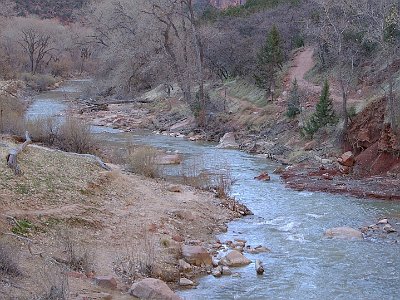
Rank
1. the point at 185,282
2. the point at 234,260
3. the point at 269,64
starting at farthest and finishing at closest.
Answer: the point at 269,64 < the point at 234,260 < the point at 185,282

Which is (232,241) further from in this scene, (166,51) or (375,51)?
(166,51)

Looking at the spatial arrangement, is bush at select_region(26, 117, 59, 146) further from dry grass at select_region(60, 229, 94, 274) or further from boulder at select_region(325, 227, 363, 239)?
boulder at select_region(325, 227, 363, 239)

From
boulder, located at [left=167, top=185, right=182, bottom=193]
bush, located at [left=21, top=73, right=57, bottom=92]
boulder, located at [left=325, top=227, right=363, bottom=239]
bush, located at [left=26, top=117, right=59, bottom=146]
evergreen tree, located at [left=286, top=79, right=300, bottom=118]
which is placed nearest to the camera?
boulder, located at [left=325, top=227, right=363, bottom=239]

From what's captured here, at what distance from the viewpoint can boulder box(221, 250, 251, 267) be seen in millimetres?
11391

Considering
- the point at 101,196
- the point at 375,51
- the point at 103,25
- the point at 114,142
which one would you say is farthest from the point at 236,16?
the point at 101,196

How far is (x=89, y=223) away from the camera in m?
12.2

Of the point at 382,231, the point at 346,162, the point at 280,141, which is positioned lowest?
the point at 280,141

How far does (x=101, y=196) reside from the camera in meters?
14.2

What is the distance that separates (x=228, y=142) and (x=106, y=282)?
18828 mm

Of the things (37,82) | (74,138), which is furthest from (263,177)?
(37,82)

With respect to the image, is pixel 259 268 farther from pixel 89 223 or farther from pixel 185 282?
pixel 89 223

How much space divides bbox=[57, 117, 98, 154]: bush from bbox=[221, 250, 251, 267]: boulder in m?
9.68

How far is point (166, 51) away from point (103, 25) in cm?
1385

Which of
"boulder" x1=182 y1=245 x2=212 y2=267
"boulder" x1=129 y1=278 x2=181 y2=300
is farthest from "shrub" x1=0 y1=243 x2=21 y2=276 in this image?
"boulder" x1=182 y1=245 x2=212 y2=267
